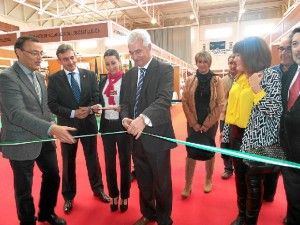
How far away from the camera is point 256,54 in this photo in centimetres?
182

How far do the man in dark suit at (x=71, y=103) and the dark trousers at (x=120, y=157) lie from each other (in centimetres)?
28

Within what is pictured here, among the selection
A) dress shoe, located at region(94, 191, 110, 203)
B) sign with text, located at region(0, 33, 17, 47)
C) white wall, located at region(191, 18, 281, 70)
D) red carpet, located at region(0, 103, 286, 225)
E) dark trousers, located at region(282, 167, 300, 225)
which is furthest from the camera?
white wall, located at region(191, 18, 281, 70)

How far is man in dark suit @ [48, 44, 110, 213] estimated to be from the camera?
8.46 ft

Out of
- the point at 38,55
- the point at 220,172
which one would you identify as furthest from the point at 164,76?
the point at 220,172

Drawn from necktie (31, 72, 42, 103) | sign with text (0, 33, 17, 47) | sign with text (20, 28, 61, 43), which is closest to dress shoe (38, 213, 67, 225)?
necktie (31, 72, 42, 103)

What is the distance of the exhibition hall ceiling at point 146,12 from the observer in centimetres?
1480

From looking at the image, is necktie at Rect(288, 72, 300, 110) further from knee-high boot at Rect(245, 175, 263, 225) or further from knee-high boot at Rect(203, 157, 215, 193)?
knee-high boot at Rect(203, 157, 215, 193)

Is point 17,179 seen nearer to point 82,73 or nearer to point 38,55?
point 38,55

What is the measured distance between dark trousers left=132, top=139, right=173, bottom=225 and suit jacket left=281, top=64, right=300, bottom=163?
0.92 metres

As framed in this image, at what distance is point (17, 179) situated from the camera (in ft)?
6.48

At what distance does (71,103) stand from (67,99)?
0.06 metres

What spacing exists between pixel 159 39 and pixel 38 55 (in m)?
18.5

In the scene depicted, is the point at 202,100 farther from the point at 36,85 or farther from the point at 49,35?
the point at 49,35

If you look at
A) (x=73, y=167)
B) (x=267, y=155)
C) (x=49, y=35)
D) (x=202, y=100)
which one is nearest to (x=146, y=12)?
(x=49, y=35)
